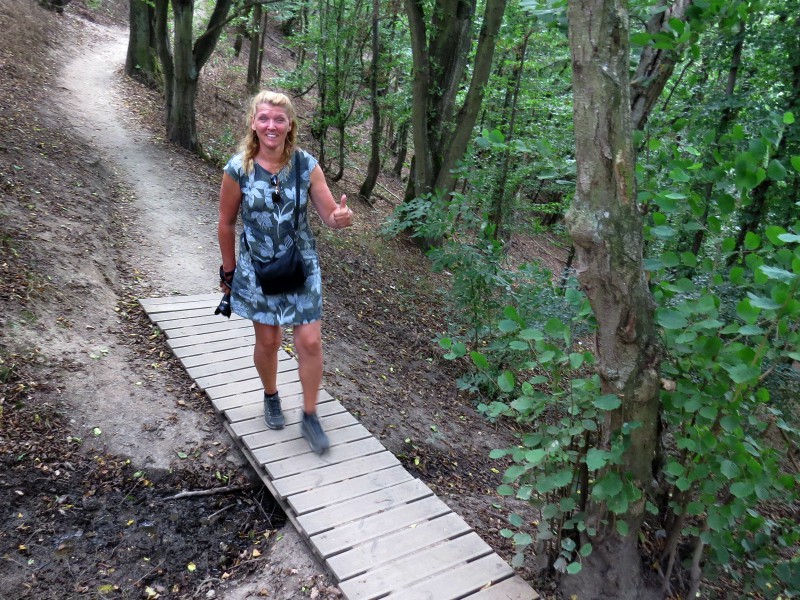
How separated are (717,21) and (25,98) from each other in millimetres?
A: 11434

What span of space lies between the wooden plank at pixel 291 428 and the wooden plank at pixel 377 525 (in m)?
0.86

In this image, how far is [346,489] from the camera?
3.60 m

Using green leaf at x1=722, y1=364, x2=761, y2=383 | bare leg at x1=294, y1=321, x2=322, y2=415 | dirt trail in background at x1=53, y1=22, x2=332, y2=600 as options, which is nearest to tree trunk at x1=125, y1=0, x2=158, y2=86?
dirt trail in background at x1=53, y1=22, x2=332, y2=600

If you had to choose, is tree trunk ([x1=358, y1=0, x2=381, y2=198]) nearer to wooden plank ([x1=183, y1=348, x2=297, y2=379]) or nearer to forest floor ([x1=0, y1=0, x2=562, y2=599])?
forest floor ([x1=0, y1=0, x2=562, y2=599])

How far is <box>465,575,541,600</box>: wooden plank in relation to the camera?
2973 mm

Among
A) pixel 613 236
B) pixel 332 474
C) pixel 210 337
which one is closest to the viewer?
pixel 613 236

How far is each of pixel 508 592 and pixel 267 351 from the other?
1963 mm

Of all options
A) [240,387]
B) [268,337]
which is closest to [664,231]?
[268,337]

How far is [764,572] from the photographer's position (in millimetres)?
2773

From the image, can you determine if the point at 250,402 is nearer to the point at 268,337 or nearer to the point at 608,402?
the point at 268,337

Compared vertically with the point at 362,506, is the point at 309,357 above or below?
above

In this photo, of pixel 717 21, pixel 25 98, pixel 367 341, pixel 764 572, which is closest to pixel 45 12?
pixel 25 98

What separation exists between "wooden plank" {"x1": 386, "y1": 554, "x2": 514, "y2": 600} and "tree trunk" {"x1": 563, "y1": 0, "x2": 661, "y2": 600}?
24.8 inches

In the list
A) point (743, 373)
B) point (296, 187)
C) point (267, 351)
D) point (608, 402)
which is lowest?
point (267, 351)
